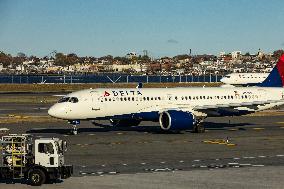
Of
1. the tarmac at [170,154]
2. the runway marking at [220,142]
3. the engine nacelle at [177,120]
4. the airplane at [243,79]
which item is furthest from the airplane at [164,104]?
the airplane at [243,79]

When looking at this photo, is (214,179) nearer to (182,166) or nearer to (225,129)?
(182,166)

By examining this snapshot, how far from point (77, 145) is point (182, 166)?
12.5 metres

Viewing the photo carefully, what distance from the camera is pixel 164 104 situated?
54938 mm

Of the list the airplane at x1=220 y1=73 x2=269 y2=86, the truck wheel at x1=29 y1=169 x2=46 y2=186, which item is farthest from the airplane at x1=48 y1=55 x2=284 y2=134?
the airplane at x1=220 y1=73 x2=269 y2=86

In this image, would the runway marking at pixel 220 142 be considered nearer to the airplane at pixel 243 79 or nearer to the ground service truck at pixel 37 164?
the ground service truck at pixel 37 164

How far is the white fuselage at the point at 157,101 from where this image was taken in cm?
5166

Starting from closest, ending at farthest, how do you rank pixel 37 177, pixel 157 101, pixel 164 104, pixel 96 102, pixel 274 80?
1. pixel 37 177
2. pixel 96 102
3. pixel 157 101
4. pixel 164 104
5. pixel 274 80

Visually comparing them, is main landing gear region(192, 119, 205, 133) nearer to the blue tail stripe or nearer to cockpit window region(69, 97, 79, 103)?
cockpit window region(69, 97, 79, 103)

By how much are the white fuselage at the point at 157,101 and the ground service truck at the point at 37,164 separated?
2189 centimetres

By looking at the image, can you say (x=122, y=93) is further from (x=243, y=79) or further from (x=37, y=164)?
(x=243, y=79)

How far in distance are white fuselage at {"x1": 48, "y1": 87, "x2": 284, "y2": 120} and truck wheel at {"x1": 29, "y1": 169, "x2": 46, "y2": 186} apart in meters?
22.9

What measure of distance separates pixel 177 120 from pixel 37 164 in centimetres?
2447

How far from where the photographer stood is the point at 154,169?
33594 millimetres

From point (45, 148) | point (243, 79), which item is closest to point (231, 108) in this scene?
point (45, 148)
